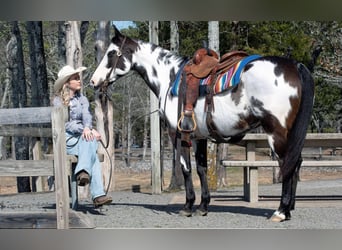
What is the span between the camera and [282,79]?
223 inches

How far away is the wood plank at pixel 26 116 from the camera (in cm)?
539

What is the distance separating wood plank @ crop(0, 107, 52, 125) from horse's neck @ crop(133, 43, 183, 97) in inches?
69.8

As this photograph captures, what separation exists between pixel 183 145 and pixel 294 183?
4.19ft

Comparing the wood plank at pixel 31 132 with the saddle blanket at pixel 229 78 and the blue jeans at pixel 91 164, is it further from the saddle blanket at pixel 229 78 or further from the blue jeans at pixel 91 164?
the saddle blanket at pixel 229 78

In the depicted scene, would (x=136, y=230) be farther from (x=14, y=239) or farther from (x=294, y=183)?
(x=294, y=183)

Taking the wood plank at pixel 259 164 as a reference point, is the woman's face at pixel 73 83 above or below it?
above

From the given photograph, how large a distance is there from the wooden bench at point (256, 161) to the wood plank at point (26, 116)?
270 centimetres

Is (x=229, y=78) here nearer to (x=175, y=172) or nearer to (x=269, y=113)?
(x=269, y=113)

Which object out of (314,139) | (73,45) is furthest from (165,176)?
(314,139)

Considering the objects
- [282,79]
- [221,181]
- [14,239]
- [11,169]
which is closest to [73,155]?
[11,169]

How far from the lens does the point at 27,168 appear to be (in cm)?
535

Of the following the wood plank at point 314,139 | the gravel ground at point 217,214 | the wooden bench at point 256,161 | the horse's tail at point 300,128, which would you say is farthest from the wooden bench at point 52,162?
the wood plank at point 314,139

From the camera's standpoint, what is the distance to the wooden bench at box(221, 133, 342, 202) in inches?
291

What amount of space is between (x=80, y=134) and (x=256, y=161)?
2433 millimetres
